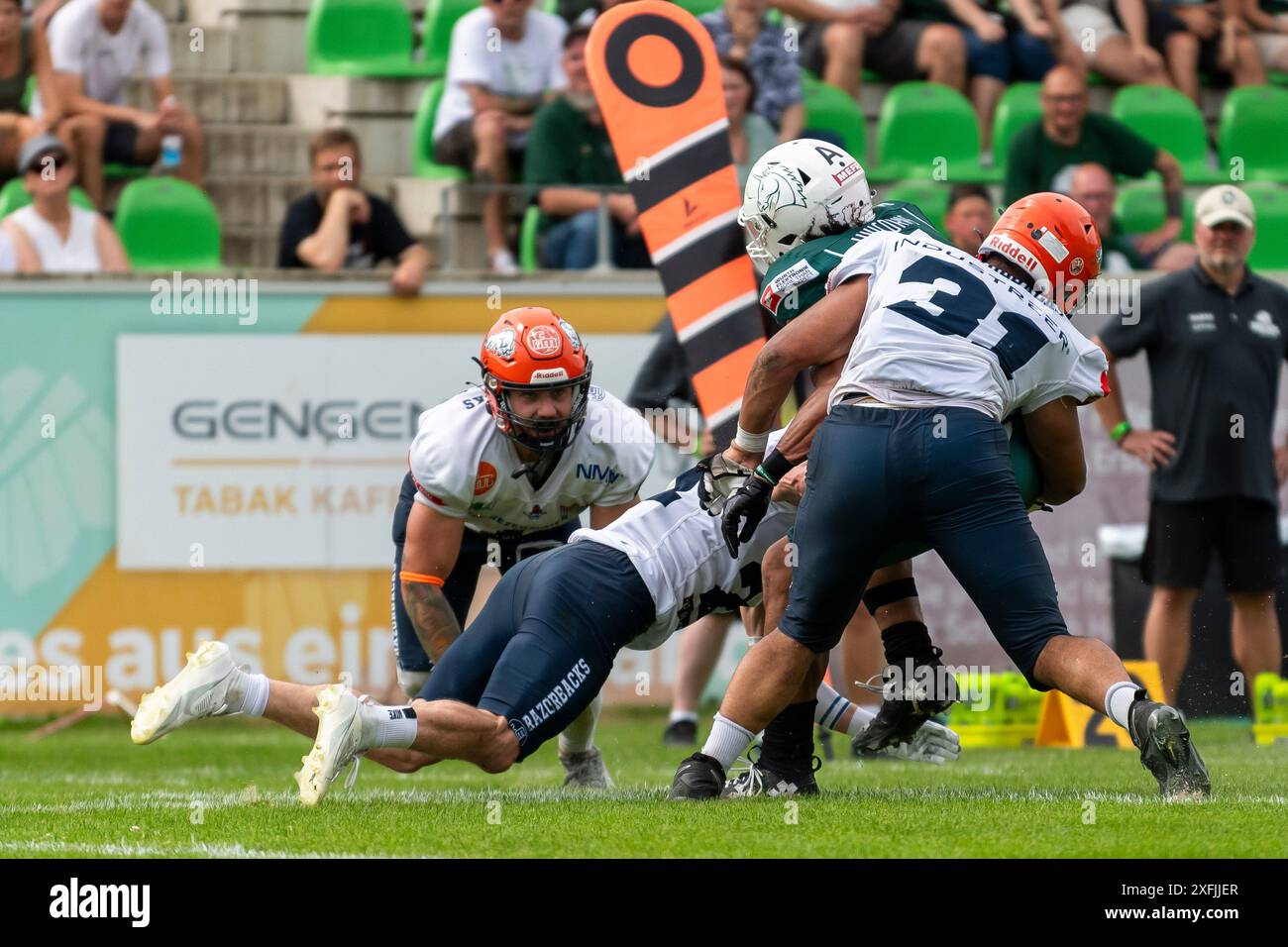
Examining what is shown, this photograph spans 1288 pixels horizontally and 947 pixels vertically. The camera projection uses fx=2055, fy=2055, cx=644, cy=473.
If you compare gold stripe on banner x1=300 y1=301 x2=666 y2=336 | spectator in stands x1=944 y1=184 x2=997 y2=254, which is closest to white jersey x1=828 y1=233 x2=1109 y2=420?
spectator in stands x1=944 y1=184 x2=997 y2=254

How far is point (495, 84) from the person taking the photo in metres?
12.2

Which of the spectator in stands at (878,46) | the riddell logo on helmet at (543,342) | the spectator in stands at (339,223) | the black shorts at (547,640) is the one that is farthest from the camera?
the spectator in stands at (878,46)

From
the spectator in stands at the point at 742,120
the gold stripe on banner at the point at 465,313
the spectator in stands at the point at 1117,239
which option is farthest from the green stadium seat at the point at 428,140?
the spectator in stands at the point at 1117,239

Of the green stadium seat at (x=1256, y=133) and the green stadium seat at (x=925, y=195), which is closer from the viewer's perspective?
the green stadium seat at (x=925, y=195)

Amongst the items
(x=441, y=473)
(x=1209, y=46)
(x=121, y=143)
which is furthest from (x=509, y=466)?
(x=1209, y=46)

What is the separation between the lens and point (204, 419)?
35.5 ft

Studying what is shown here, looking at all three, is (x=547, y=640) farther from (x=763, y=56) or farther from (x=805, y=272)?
(x=763, y=56)

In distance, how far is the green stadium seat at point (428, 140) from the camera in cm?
1275

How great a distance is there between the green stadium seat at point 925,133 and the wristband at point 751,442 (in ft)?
23.9

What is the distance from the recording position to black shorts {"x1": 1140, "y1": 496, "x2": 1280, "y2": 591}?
380 inches

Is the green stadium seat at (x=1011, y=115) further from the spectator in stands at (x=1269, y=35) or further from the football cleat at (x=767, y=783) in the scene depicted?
the football cleat at (x=767, y=783)
